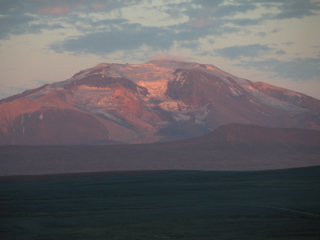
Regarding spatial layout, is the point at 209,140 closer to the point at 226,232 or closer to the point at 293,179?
the point at 293,179

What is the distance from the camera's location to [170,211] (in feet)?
106

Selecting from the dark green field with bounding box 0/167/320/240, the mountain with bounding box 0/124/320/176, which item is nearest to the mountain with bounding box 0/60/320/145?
the mountain with bounding box 0/124/320/176

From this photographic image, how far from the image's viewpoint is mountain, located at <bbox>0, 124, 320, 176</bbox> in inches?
4087

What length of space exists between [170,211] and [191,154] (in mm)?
85716

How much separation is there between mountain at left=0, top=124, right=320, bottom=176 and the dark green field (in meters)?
51.3

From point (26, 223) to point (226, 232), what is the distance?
10747 millimetres

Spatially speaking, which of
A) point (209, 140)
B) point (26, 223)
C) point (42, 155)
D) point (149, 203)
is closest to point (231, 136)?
point (209, 140)

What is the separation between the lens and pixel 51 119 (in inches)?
6865

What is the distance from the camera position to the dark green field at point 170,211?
24.5 m

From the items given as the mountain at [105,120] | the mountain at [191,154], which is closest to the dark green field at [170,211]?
the mountain at [191,154]

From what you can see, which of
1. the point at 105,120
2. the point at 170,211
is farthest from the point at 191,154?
the point at 170,211

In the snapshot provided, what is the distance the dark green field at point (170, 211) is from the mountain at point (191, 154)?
5127 centimetres

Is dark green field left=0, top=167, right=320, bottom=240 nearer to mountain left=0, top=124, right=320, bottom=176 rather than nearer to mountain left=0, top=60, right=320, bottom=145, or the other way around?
mountain left=0, top=124, right=320, bottom=176

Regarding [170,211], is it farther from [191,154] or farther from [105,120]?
[105,120]
